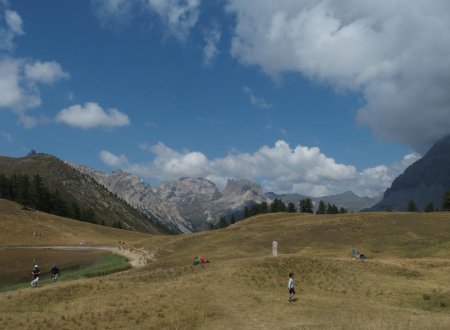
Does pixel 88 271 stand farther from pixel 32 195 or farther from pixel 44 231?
pixel 32 195

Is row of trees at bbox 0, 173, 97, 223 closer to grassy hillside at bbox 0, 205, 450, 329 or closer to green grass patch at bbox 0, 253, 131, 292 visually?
green grass patch at bbox 0, 253, 131, 292

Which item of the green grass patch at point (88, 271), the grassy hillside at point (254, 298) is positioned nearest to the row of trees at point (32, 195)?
the green grass patch at point (88, 271)

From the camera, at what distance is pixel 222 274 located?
47.8 m

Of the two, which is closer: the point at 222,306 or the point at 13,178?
the point at 222,306

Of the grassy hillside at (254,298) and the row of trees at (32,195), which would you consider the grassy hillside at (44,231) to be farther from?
the grassy hillside at (254,298)

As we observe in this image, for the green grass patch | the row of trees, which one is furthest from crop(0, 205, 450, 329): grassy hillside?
the row of trees

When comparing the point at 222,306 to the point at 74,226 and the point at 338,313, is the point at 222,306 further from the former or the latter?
the point at 74,226

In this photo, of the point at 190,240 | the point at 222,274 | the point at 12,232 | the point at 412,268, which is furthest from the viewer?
the point at 12,232

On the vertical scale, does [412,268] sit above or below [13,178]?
below

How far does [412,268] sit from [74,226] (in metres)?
121

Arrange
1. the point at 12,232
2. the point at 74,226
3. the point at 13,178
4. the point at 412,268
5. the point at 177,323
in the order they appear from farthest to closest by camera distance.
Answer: the point at 13,178, the point at 74,226, the point at 12,232, the point at 412,268, the point at 177,323

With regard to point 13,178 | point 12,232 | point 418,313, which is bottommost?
point 418,313

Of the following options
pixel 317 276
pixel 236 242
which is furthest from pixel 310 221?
pixel 317 276

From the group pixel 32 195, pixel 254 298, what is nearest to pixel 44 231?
pixel 32 195
